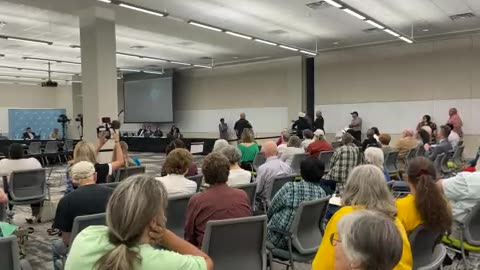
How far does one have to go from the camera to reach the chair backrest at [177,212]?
10.7 feet

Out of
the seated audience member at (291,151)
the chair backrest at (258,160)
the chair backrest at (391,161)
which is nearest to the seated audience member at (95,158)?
→ the chair backrest at (258,160)

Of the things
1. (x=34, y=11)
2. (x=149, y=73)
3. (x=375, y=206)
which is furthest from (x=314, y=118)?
(x=375, y=206)

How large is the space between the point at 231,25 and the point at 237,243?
8585 millimetres

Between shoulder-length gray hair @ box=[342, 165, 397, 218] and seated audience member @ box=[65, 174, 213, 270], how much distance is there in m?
1.07

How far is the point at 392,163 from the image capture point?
694cm

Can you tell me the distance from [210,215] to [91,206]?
0.81 meters

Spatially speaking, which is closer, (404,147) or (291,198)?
(291,198)

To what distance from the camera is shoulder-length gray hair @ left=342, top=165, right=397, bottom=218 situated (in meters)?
2.22

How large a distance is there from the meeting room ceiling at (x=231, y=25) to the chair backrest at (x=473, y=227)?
210 inches

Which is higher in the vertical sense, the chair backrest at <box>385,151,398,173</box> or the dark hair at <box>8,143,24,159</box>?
the dark hair at <box>8,143,24,159</box>

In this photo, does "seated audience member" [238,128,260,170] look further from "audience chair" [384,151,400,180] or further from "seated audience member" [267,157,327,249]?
"seated audience member" [267,157,327,249]

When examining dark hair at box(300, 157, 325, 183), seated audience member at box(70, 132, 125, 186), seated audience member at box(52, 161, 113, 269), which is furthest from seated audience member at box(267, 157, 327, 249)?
seated audience member at box(70, 132, 125, 186)

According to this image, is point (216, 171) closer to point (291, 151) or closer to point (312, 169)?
point (312, 169)

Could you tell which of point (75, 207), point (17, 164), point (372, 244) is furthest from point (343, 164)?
point (17, 164)
